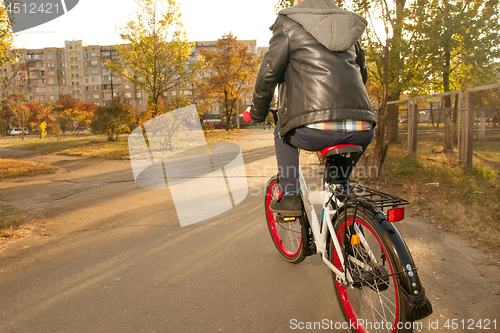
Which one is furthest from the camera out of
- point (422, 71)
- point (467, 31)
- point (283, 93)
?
point (422, 71)

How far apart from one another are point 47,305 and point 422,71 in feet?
44.4

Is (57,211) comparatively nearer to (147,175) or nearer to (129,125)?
(147,175)

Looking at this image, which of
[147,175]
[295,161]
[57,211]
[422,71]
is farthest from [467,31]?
[57,211]

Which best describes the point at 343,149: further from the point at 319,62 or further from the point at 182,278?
the point at 182,278

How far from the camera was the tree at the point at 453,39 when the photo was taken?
11367mm

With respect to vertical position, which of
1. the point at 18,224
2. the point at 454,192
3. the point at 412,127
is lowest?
the point at 18,224

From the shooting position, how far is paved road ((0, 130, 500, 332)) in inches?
97.0

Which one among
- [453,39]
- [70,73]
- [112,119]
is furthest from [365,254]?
[70,73]

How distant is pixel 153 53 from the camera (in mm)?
14391

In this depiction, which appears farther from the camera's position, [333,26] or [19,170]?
[19,170]

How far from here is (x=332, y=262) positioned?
237 centimetres

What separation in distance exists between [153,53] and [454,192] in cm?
1246

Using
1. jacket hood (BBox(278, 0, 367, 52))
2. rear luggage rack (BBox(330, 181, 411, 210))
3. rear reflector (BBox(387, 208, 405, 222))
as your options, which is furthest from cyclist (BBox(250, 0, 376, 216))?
rear reflector (BBox(387, 208, 405, 222))

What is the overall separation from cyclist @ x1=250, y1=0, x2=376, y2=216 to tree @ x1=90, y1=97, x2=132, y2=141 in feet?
59.9
